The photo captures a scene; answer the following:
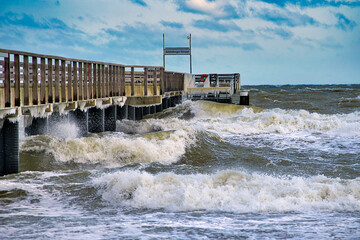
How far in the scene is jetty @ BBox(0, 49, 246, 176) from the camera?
10547 millimetres

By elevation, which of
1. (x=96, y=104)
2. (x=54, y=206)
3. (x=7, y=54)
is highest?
(x=7, y=54)

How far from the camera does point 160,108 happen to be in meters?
27.8

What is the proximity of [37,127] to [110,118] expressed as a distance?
280 inches

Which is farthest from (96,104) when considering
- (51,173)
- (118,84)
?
(51,173)

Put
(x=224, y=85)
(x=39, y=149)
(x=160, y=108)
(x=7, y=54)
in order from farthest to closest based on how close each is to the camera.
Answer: (x=224, y=85) → (x=160, y=108) → (x=39, y=149) → (x=7, y=54)

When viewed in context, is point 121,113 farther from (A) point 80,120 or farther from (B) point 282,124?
(B) point 282,124

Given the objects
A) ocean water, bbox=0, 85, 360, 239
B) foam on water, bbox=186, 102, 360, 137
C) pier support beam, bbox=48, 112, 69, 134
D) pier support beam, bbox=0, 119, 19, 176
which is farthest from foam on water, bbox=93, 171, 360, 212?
foam on water, bbox=186, 102, 360, 137

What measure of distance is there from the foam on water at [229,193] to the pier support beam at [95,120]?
362 inches

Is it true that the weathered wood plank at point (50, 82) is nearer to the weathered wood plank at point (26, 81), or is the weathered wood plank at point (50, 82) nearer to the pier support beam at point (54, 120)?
the pier support beam at point (54, 120)

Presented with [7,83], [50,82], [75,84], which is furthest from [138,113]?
[7,83]

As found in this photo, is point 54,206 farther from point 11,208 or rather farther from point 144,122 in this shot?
point 144,122

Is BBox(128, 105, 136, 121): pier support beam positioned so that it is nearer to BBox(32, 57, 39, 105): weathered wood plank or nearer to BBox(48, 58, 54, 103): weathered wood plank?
BBox(48, 58, 54, 103): weathered wood plank

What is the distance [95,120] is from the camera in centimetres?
1856

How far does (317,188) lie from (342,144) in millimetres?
9520
